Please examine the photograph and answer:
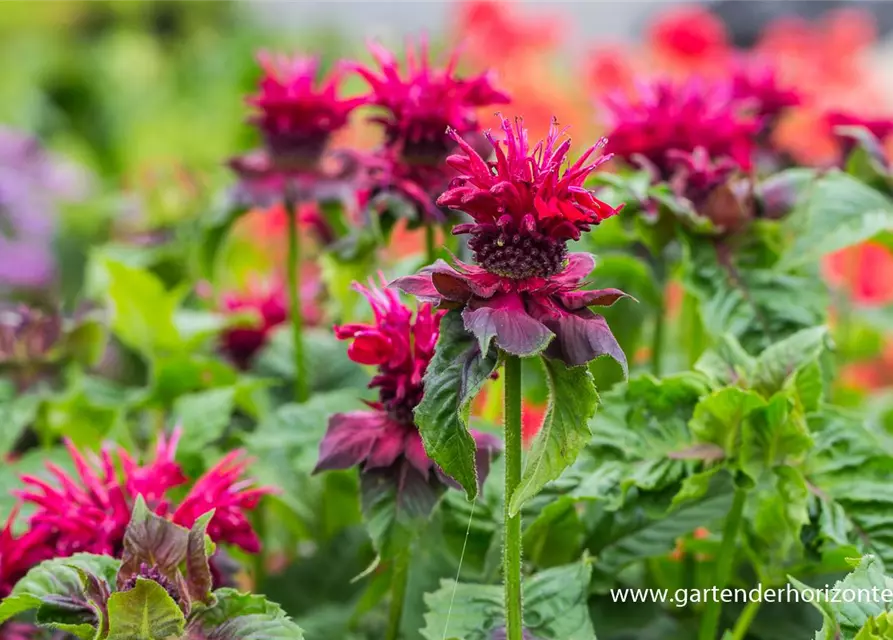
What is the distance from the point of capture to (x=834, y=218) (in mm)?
780

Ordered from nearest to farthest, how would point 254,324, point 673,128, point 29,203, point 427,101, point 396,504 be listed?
point 396,504, point 427,101, point 673,128, point 254,324, point 29,203

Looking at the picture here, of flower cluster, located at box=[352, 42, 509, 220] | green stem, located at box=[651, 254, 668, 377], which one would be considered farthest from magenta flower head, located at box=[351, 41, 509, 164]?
green stem, located at box=[651, 254, 668, 377]

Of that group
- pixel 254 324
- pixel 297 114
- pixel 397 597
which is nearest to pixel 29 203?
pixel 254 324

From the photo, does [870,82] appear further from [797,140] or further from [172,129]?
[172,129]

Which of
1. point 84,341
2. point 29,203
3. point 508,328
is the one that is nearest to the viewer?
point 508,328

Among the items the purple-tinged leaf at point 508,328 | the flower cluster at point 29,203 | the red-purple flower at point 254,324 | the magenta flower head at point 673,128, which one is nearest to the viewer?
the purple-tinged leaf at point 508,328

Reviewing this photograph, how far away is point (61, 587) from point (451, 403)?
0.26 metres

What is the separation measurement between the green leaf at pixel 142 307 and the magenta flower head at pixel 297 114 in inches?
7.5

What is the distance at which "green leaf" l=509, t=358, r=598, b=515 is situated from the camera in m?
0.50

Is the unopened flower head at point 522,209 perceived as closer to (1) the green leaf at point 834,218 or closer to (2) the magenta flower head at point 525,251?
(2) the magenta flower head at point 525,251

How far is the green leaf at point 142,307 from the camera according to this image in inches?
39.8

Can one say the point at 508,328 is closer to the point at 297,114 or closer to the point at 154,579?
the point at 154,579

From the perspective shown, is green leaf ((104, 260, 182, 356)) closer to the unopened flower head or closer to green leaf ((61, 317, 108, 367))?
green leaf ((61, 317, 108, 367))

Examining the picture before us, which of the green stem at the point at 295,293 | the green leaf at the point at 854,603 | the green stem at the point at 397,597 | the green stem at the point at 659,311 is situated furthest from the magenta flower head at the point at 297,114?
the green leaf at the point at 854,603
